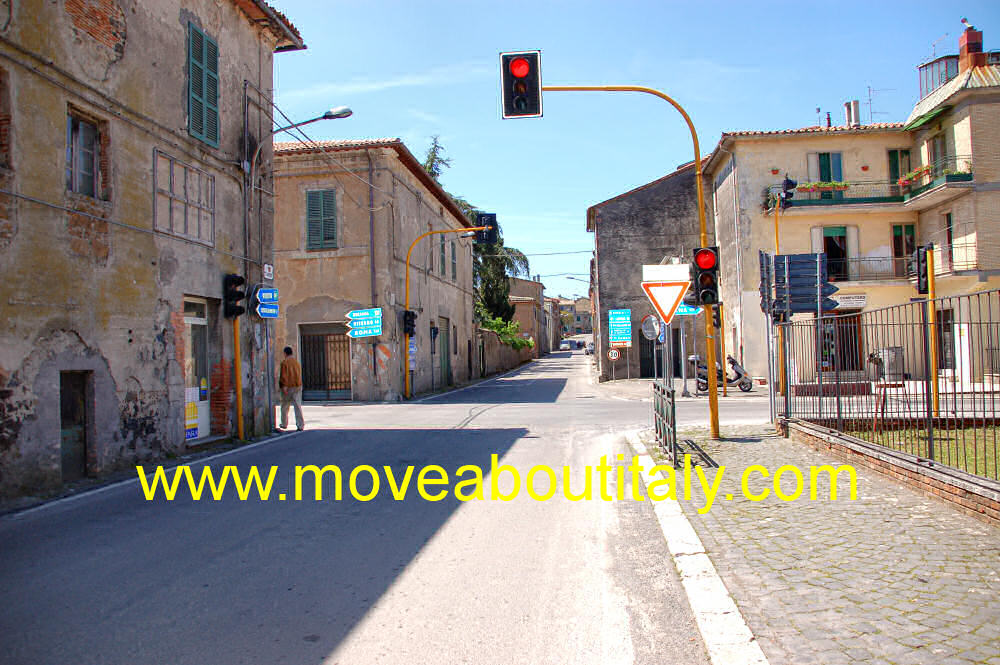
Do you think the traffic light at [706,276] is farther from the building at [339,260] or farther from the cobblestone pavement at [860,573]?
the building at [339,260]

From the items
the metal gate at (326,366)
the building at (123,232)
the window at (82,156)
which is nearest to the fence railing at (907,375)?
the building at (123,232)

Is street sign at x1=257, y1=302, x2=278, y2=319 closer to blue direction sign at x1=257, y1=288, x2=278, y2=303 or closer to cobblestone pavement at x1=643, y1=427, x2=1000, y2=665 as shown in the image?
blue direction sign at x1=257, y1=288, x2=278, y2=303

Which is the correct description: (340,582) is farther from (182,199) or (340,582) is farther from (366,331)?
(366,331)

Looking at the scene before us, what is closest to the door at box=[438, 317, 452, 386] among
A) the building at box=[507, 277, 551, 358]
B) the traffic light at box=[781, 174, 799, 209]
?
the traffic light at box=[781, 174, 799, 209]

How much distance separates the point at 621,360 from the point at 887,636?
31985mm

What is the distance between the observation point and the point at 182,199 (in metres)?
12.0

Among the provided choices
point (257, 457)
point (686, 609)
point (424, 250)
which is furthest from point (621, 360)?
point (686, 609)

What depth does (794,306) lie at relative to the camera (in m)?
12.0

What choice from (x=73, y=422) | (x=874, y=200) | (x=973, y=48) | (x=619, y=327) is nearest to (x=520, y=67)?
(x=73, y=422)

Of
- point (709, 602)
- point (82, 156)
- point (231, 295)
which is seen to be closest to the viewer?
point (709, 602)

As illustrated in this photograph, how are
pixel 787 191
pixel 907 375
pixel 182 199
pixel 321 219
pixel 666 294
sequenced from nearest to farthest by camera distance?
pixel 907 375
pixel 182 199
pixel 666 294
pixel 321 219
pixel 787 191

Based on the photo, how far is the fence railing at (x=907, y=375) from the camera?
7270mm

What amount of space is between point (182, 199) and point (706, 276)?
27.7 ft

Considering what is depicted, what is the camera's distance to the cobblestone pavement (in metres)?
3.57
